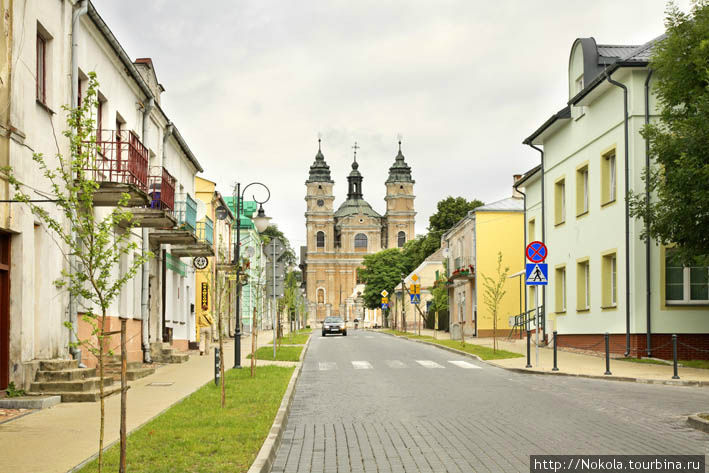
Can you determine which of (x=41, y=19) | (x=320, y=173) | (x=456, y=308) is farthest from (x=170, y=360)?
(x=320, y=173)

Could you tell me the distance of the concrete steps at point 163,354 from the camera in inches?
962

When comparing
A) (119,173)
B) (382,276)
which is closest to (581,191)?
(119,173)

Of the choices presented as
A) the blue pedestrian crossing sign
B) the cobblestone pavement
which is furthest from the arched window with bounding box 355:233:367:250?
the cobblestone pavement

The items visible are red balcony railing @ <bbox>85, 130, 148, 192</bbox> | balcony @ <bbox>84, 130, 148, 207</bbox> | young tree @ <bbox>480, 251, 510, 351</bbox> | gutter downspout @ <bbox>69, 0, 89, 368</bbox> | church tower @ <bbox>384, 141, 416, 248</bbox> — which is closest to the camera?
gutter downspout @ <bbox>69, 0, 89, 368</bbox>

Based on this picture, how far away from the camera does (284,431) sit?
11266mm

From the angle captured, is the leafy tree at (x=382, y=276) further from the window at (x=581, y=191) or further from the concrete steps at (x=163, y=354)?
the concrete steps at (x=163, y=354)

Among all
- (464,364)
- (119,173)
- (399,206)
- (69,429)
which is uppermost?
(399,206)

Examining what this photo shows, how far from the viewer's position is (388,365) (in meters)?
24.3

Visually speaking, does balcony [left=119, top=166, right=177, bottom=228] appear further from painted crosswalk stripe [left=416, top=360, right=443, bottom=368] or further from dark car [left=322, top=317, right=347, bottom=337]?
dark car [left=322, top=317, right=347, bottom=337]

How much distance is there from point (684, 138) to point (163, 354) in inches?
600

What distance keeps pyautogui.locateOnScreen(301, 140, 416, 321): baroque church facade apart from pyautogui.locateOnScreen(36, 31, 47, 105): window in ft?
425

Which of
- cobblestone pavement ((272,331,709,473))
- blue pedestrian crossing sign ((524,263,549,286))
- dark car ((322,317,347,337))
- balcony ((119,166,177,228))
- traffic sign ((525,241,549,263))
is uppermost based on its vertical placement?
balcony ((119,166,177,228))

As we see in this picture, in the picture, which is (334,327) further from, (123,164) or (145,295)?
(123,164)

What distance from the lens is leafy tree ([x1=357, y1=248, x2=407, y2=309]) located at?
10362cm
